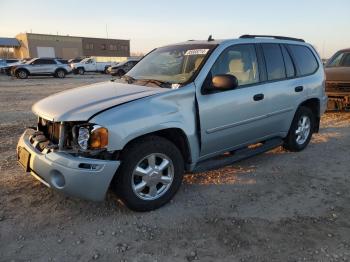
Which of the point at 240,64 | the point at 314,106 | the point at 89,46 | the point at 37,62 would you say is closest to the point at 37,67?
the point at 37,62

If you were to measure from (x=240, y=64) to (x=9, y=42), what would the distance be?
67.8 meters

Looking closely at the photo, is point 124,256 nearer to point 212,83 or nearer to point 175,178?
point 175,178

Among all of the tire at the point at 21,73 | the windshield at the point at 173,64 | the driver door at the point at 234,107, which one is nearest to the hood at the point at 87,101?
the windshield at the point at 173,64

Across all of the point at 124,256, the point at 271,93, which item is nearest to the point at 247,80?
the point at 271,93

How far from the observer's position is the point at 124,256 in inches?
117

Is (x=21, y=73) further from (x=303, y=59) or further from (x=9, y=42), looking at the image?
(x=9, y=42)

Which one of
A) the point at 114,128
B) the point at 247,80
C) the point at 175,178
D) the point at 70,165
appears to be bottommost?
the point at 175,178

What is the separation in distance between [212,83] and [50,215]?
227cm

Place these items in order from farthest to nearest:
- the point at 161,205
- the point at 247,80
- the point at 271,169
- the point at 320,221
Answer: the point at 271,169 < the point at 247,80 < the point at 161,205 < the point at 320,221

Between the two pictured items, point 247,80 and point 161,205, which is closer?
point 161,205

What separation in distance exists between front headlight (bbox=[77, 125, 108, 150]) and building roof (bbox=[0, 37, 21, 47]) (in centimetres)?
6721

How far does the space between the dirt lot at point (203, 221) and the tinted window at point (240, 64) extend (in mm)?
1340

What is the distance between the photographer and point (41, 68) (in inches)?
1057

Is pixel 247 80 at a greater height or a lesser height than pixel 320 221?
greater
